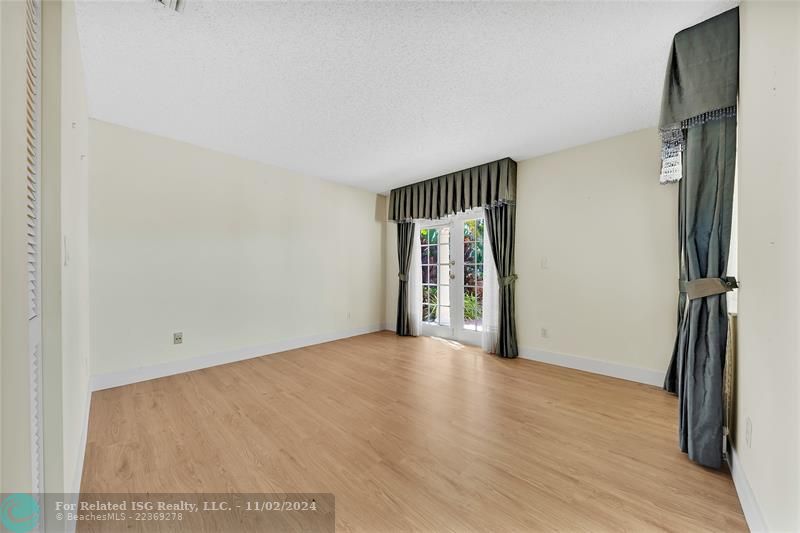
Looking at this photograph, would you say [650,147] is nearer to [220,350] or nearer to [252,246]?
[252,246]

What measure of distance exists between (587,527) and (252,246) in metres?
3.66

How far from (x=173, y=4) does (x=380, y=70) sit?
1079mm

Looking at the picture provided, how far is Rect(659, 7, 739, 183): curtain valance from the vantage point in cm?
154

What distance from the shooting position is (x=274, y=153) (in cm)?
335

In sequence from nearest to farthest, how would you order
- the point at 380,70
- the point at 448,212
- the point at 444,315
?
the point at 380,70, the point at 448,212, the point at 444,315

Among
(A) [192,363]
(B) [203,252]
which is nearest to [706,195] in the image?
(B) [203,252]

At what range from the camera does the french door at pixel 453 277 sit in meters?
4.16

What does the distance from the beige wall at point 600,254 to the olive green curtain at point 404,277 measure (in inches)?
66.2

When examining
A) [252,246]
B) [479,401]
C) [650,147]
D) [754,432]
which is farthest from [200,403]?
[650,147]

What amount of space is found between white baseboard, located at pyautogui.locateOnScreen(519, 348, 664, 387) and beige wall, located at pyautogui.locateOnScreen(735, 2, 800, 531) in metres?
1.39

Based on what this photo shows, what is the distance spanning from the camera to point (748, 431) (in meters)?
1.37

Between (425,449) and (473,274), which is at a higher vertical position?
(473,274)

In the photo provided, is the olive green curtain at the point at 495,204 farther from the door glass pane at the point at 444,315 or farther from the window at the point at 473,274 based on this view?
the door glass pane at the point at 444,315

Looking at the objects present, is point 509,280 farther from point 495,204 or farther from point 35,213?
point 35,213
